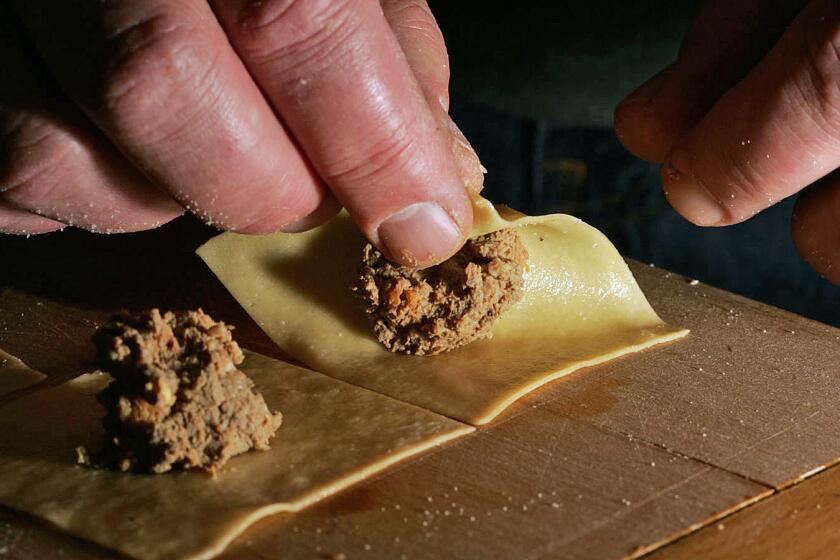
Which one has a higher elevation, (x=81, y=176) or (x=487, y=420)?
(x=81, y=176)

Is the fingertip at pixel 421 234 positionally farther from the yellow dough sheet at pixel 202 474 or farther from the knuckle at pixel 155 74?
the knuckle at pixel 155 74

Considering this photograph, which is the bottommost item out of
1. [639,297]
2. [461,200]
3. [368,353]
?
[639,297]

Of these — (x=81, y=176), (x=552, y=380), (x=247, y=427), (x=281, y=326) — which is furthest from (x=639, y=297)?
(x=81, y=176)

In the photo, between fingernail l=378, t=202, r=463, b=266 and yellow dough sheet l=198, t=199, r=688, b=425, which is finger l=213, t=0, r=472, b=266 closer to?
fingernail l=378, t=202, r=463, b=266

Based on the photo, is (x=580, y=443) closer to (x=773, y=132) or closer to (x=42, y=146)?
(x=773, y=132)

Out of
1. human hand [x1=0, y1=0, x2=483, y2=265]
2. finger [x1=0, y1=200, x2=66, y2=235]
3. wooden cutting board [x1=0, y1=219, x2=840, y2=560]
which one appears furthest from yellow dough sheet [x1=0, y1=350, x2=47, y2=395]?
human hand [x1=0, y1=0, x2=483, y2=265]

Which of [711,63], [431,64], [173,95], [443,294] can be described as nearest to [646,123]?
[711,63]

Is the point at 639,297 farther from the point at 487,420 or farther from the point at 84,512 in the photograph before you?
the point at 84,512

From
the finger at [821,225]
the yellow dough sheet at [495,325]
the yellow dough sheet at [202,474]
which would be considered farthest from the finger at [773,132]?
the yellow dough sheet at [202,474]
